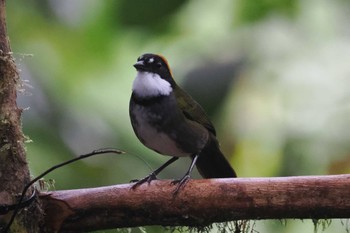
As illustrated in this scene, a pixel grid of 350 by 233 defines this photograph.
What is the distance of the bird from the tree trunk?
0.71 meters

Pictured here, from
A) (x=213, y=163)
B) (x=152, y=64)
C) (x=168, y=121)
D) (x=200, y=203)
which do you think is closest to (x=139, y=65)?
(x=152, y=64)

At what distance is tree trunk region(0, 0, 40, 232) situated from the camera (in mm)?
2543

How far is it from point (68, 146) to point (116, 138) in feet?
0.81

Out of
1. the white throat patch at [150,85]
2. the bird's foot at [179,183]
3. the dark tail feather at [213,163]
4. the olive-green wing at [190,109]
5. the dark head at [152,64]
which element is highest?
the dark head at [152,64]

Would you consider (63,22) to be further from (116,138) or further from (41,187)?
(41,187)

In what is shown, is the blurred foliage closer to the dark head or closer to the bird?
the bird

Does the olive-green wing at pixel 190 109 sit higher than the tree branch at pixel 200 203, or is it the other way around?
the olive-green wing at pixel 190 109

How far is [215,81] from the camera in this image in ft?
13.7

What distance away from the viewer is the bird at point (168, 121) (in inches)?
129

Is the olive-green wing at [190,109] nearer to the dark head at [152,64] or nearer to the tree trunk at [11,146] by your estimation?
the dark head at [152,64]

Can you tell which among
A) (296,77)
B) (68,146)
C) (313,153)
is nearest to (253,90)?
(296,77)

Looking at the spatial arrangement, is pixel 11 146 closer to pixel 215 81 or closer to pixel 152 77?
pixel 152 77

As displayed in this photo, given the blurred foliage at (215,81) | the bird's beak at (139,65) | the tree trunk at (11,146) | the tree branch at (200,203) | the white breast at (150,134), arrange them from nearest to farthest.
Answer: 1. the tree branch at (200,203)
2. the tree trunk at (11,146)
3. the white breast at (150,134)
4. the bird's beak at (139,65)
5. the blurred foliage at (215,81)

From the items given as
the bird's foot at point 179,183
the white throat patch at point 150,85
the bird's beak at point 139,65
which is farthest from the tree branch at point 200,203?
the bird's beak at point 139,65
